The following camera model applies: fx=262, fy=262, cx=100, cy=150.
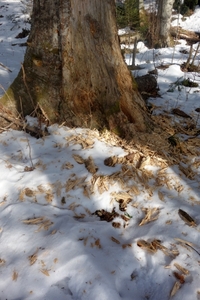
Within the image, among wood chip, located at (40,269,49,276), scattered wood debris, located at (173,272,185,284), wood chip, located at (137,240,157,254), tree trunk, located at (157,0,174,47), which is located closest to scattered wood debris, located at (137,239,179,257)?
wood chip, located at (137,240,157,254)

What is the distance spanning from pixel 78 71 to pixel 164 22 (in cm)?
746

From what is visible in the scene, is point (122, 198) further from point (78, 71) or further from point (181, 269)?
point (78, 71)

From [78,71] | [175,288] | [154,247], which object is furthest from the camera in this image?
[78,71]

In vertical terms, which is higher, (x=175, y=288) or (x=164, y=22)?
(x=164, y=22)

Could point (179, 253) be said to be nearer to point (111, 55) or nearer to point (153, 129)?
point (153, 129)

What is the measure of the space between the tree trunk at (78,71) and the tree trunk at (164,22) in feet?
22.5

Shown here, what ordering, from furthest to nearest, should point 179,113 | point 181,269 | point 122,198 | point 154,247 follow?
point 179,113 < point 122,198 < point 154,247 < point 181,269

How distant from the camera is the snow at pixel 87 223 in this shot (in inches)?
65.2

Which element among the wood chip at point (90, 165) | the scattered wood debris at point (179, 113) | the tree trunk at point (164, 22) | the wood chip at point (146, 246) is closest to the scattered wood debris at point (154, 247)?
the wood chip at point (146, 246)

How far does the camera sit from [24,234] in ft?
6.39

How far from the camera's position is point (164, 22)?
8961mm

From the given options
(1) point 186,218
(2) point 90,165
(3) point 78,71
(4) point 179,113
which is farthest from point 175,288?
(4) point 179,113

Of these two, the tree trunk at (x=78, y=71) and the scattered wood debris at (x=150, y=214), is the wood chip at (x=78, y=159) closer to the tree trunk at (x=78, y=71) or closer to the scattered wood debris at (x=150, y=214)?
the tree trunk at (x=78, y=71)

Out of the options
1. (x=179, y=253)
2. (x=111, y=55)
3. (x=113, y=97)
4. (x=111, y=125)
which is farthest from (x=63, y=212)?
(x=111, y=55)
